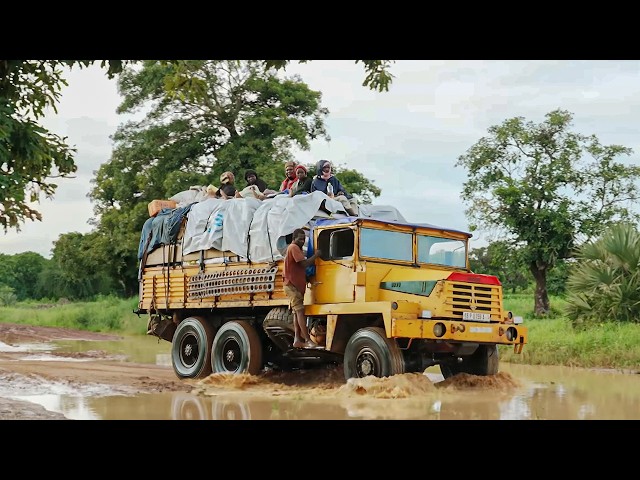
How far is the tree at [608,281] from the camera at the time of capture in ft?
64.1

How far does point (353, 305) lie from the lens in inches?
512

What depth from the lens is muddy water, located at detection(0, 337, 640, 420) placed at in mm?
11109

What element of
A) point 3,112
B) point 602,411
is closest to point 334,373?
point 602,411

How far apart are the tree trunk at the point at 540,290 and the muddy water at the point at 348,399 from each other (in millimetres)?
12624

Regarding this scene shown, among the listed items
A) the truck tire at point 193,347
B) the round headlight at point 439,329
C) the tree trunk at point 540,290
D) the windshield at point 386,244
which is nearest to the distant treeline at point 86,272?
the tree trunk at point 540,290

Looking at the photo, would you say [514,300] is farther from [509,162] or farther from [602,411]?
[602,411]

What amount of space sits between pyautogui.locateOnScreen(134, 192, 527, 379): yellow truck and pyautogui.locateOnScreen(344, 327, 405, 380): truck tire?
1 centimetres

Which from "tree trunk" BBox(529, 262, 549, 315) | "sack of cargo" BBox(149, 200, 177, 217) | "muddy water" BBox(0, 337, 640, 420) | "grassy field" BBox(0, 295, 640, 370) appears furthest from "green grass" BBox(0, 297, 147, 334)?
"muddy water" BBox(0, 337, 640, 420)

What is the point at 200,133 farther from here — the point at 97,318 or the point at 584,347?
the point at 584,347

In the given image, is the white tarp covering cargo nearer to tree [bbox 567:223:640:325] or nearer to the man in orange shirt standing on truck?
the man in orange shirt standing on truck

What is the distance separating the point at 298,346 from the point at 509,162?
17703mm

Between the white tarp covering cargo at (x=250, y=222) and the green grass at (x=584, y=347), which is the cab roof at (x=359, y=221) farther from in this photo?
the green grass at (x=584, y=347)

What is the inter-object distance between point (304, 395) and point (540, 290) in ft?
55.7

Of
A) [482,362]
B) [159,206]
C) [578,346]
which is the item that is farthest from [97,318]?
[482,362]
